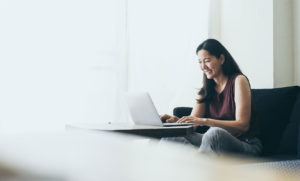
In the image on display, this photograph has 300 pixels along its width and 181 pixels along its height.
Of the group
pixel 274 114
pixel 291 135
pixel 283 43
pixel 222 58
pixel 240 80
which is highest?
pixel 283 43

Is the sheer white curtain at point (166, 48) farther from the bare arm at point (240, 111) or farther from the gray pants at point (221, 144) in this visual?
the gray pants at point (221, 144)

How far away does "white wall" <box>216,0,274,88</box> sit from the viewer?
297 cm

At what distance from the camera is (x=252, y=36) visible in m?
3.12

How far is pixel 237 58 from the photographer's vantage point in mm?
3279

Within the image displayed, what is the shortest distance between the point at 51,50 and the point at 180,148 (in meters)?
2.70

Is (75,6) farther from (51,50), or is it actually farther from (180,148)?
(180,148)

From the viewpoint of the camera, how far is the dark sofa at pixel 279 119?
2.25m

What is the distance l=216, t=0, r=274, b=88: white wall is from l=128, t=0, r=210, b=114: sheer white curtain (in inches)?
8.8

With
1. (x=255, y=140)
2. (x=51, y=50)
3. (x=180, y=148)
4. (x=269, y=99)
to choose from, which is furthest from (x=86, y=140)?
(x=51, y=50)

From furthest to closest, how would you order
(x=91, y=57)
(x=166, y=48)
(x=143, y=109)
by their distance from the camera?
1. (x=166, y=48)
2. (x=91, y=57)
3. (x=143, y=109)

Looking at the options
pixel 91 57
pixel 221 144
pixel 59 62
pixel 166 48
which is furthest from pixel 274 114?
pixel 59 62

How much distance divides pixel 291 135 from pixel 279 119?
0.14 metres

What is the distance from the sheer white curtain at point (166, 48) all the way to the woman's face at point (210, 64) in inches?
36.6

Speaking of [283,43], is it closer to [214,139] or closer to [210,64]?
[210,64]
